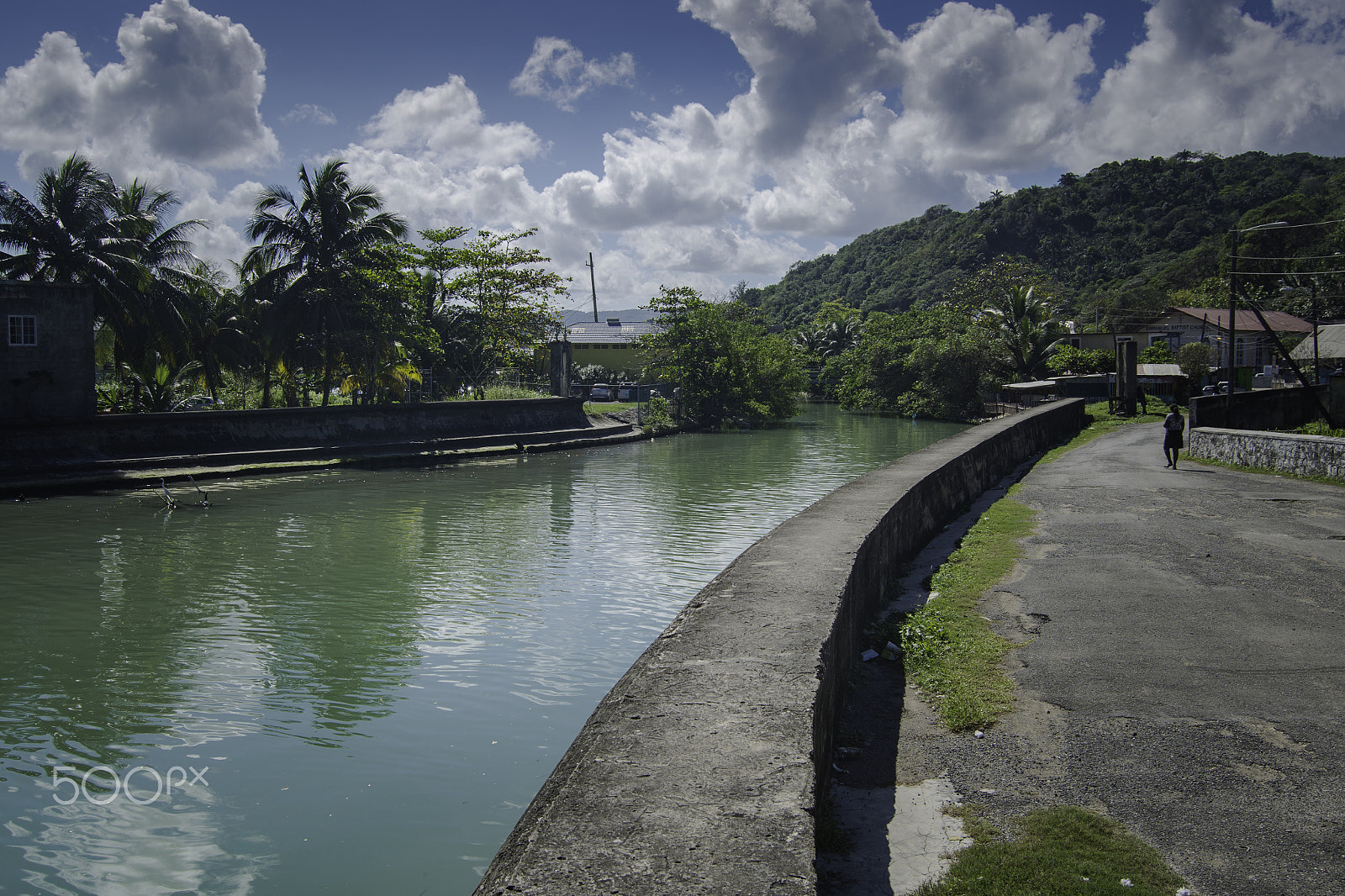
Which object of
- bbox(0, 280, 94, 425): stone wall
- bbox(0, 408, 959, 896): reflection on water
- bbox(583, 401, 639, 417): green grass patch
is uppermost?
bbox(0, 280, 94, 425): stone wall

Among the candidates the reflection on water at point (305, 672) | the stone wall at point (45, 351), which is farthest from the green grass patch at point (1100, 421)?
the stone wall at point (45, 351)

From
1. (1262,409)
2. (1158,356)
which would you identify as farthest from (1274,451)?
(1158,356)

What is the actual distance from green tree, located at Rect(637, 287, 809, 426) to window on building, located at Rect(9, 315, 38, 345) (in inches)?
944

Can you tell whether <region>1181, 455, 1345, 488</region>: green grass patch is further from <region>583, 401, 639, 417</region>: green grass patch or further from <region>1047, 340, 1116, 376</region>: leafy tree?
<region>1047, 340, 1116, 376</region>: leafy tree

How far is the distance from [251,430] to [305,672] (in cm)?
1613

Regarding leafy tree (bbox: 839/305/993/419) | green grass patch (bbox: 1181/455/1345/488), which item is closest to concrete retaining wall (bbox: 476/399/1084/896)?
green grass patch (bbox: 1181/455/1345/488)

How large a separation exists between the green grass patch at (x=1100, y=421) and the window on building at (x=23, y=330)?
2091cm

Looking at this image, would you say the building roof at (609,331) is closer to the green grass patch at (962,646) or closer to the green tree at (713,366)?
the green tree at (713,366)

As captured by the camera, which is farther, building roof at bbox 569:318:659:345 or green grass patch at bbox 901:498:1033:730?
building roof at bbox 569:318:659:345

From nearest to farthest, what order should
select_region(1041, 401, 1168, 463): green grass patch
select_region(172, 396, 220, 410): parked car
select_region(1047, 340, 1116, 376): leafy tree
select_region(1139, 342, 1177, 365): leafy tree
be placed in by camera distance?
select_region(1041, 401, 1168, 463): green grass patch < select_region(172, 396, 220, 410): parked car < select_region(1139, 342, 1177, 365): leafy tree < select_region(1047, 340, 1116, 376): leafy tree

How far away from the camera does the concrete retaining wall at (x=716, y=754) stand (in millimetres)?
2426

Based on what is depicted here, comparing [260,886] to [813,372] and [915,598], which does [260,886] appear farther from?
[813,372]

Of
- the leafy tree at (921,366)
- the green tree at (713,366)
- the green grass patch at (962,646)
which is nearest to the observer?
the green grass patch at (962,646)

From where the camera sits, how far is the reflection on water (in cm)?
455
